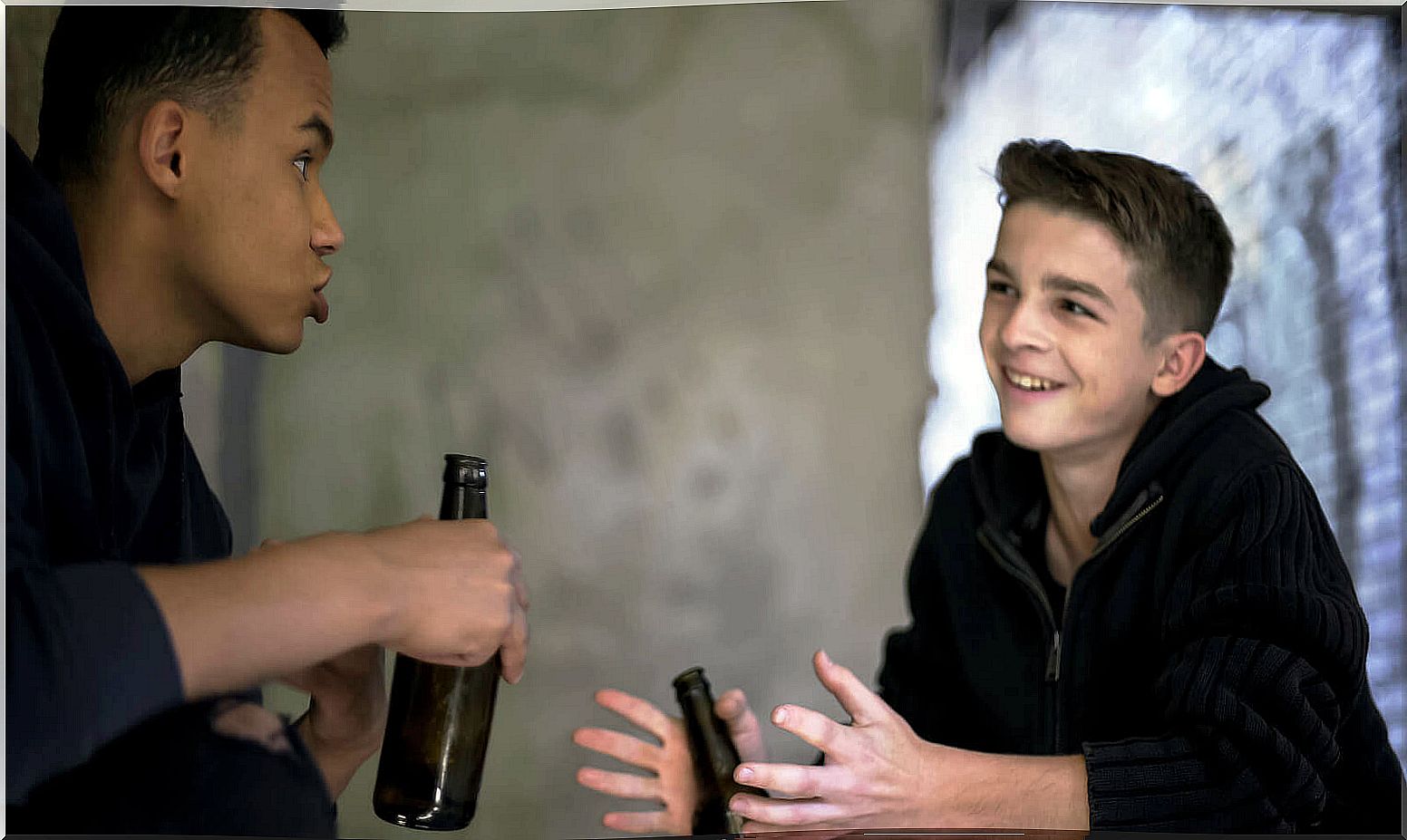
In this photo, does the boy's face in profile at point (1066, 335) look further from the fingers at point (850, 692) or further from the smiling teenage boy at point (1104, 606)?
the fingers at point (850, 692)

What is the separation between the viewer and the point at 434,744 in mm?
1073

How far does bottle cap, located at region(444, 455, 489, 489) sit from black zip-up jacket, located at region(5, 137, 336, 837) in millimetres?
207

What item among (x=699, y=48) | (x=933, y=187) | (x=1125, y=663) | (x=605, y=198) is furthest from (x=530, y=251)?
(x=1125, y=663)

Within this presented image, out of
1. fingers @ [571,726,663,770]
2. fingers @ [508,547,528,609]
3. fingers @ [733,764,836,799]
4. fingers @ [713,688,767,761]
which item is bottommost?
fingers @ [733,764,836,799]


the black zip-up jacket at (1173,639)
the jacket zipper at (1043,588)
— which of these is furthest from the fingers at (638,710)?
the jacket zipper at (1043,588)

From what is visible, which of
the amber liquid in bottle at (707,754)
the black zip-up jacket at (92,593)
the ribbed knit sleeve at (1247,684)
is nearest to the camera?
the black zip-up jacket at (92,593)

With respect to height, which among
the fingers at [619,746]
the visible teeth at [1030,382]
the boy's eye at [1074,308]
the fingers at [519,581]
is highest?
the boy's eye at [1074,308]

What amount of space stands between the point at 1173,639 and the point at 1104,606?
7cm

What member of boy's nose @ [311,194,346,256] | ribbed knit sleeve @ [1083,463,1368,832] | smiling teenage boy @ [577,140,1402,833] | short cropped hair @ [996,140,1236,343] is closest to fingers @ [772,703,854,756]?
smiling teenage boy @ [577,140,1402,833]

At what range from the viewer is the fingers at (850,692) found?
1.06 m

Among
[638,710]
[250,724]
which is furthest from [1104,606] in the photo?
[250,724]

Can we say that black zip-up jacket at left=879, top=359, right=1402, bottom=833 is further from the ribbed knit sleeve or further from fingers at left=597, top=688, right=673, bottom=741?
fingers at left=597, top=688, right=673, bottom=741

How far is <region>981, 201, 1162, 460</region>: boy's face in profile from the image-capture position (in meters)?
1.09

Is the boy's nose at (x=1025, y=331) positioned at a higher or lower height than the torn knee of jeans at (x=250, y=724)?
higher
